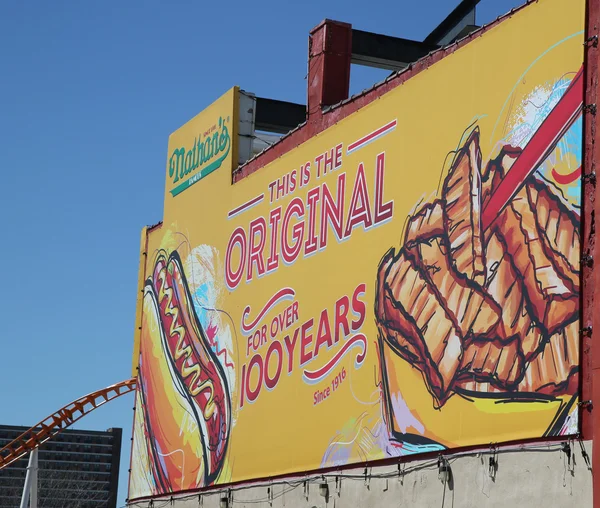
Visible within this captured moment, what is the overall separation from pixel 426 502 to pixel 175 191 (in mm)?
14711

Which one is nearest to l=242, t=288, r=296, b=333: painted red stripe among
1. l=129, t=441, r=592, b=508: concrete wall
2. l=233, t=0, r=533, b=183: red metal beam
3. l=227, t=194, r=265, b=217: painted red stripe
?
l=227, t=194, r=265, b=217: painted red stripe

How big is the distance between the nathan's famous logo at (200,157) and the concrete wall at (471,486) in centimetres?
900

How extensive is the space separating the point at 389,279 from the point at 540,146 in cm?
445

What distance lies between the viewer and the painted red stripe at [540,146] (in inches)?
645

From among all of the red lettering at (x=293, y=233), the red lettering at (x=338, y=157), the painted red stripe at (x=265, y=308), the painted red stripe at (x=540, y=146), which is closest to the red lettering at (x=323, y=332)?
the painted red stripe at (x=265, y=308)

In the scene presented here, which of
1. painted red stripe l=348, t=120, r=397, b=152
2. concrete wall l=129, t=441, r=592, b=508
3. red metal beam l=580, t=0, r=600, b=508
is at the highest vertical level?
painted red stripe l=348, t=120, r=397, b=152

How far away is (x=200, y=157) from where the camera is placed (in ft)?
97.7

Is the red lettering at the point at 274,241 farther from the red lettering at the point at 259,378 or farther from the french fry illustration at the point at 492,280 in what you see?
the french fry illustration at the point at 492,280

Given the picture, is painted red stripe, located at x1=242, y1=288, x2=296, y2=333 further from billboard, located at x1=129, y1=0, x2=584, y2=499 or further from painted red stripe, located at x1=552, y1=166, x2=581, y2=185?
painted red stripe, located at x1=552, y1=166, x2=581, y2=185

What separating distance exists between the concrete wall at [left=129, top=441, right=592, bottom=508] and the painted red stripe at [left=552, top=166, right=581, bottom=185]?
3.63m

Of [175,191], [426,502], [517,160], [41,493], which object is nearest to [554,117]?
[517,160]

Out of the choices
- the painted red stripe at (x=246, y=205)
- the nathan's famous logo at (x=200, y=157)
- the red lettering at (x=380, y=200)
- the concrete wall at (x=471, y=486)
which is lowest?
the concrete wall at (x=471, y=486)

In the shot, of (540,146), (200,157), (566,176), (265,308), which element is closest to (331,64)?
(265,308)

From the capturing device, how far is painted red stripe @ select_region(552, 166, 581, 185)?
16.1 m
